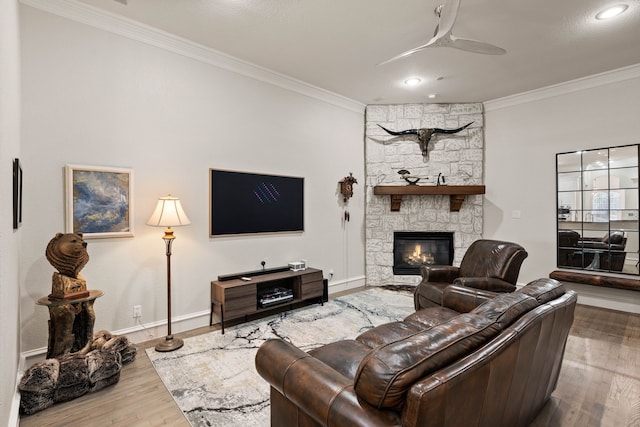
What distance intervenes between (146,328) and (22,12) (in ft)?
9.42

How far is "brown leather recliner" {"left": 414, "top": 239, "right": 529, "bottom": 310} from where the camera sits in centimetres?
334

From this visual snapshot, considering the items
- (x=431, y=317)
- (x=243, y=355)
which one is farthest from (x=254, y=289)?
(x=431, y=317)

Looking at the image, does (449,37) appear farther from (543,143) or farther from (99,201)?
(99,201)

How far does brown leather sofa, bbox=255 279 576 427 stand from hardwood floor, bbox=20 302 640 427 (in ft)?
1.60

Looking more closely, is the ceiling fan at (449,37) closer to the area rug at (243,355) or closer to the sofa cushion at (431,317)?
the sofa cushion at (431,317)

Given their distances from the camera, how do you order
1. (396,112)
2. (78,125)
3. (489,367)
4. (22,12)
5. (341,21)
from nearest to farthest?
(489,367) → (22,12) → (78,125) → (341,21) → (396,112)

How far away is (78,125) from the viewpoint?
278 centimetres

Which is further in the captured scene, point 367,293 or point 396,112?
point 396,112

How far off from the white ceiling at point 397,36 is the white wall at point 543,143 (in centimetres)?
30

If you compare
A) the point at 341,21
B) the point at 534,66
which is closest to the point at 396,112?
the point at 534,66

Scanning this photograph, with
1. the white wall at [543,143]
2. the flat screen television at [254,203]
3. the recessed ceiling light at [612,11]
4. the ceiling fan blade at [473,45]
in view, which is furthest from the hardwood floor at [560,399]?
the recessed ceiling light at [612,11]

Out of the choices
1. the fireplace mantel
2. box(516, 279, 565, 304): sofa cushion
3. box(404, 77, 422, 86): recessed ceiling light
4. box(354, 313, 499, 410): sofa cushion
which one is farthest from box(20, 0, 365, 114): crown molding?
box(516, 279, 565, 304): sofa cushion

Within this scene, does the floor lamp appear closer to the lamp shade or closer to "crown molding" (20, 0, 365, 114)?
the lamp shade

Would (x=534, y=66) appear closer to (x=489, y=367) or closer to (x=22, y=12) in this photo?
(x=489, y=367)
